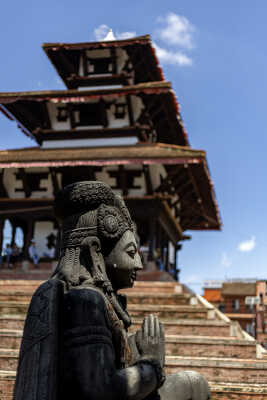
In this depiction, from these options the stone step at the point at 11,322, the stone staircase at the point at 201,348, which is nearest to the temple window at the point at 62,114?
the stone staircase at the point at 201,348

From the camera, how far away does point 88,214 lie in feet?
11.0

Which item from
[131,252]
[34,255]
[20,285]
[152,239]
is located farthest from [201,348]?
[34,255]

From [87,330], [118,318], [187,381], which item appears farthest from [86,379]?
[187,381]

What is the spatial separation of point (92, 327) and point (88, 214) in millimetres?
821

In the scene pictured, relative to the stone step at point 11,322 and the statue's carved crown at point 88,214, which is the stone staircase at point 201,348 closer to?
the stone step at point 11,322

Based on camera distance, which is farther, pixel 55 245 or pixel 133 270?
pixel 55 245

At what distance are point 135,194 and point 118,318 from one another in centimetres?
1347

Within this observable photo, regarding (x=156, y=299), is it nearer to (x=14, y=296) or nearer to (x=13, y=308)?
(x=13, y=308)

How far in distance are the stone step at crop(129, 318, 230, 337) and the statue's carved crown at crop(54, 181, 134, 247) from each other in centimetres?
625

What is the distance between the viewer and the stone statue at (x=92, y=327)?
2.71m

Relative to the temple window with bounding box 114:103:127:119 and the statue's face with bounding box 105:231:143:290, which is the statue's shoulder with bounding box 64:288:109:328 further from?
the temple window with bounding box 114:103:127:119

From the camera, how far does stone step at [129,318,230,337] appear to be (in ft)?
30.7

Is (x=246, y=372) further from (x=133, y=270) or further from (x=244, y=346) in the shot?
(x=133, y=270)

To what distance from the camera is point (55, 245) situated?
17.4m
